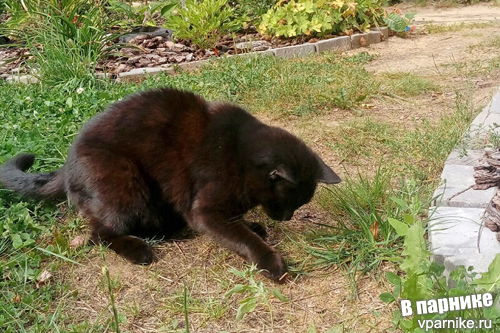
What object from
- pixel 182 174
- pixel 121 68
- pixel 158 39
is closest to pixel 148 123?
pixel 182 174

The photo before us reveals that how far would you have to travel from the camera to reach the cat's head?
2.70m

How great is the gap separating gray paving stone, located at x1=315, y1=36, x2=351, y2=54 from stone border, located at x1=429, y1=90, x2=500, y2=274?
4024 mm

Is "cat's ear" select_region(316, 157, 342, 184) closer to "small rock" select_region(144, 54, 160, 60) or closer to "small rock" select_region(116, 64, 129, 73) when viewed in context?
"small rock" select_region(116, 64, 129, 73)

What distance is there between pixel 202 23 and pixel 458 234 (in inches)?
202

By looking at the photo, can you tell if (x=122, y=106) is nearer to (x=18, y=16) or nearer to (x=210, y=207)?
(x=210, y=207)

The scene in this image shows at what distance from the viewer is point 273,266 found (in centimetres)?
253

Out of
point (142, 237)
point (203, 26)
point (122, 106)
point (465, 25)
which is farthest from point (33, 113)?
point (465, 25)

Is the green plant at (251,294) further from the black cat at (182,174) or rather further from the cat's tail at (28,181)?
the cat's tail at (28,181)

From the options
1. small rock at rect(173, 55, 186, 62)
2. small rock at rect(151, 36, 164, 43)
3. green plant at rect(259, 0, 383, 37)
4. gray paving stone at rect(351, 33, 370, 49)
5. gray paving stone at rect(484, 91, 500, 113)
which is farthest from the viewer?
gray paving stone at rect(351, 33, 370, 49)

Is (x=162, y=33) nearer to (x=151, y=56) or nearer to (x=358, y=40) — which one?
(x=151, y=56)

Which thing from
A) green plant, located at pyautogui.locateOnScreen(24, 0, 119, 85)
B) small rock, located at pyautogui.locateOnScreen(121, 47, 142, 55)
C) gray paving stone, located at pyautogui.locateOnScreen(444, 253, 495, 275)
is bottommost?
gray paving stone, located at pyautogui.locateOnScreen(444, 253, 495, 275)

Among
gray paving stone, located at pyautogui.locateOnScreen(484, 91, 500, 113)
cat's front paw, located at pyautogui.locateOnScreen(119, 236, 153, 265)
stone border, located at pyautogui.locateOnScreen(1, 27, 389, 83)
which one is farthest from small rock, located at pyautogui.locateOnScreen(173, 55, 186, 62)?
cat's front paw, located at pyautogui.locateOnScreen(119, 236, 153, 265)

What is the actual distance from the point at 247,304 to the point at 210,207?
76 cm

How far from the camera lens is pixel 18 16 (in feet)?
21.2
